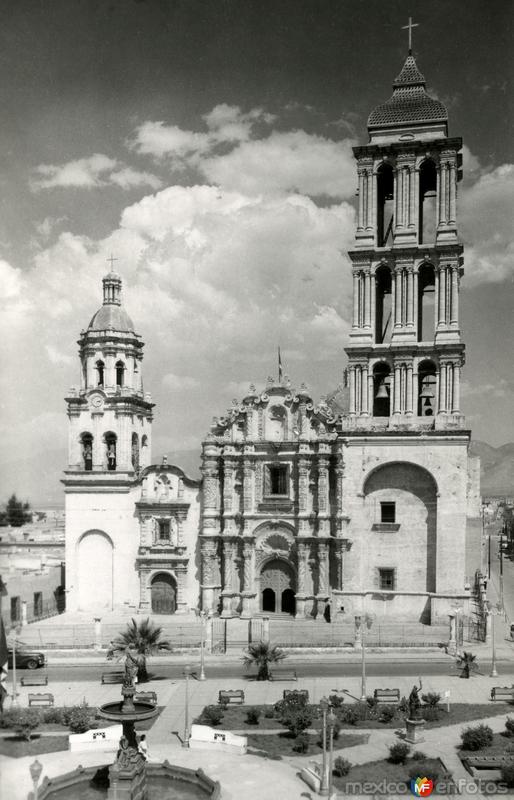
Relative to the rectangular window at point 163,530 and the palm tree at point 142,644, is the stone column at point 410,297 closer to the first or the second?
the rectangular window at point 163,530

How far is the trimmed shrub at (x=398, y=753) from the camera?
1066 inches

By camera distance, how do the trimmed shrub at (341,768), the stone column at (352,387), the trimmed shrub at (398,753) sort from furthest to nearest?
the stone column at (352,387) → the trimmed shrub at (398,753) → the trimmed shrub at (341,768)

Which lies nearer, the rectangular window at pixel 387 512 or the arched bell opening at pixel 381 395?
the rectangular window at pixel 387 512

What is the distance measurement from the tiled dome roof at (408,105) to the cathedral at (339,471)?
10 centimetres

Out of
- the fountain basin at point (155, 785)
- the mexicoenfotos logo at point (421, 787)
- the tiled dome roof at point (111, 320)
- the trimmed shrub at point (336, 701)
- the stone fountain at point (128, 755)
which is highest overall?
the tiled dome roof at point (111, 320)

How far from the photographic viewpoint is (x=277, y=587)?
5419 centimetres

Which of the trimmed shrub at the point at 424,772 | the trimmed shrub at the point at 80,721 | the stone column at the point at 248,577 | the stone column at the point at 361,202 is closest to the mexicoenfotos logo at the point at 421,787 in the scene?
the trimmed shrub at the point at 424,772

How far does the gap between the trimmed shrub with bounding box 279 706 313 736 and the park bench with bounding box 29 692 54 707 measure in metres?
9.65

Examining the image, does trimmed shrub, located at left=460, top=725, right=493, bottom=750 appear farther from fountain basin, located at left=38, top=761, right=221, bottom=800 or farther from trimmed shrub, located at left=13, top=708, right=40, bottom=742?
trimmed shrub, located at left=13, top=708, right=40, bottom=742

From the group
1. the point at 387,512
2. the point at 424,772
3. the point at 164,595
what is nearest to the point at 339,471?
the point at 387,512

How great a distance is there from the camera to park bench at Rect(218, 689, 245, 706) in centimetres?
3381

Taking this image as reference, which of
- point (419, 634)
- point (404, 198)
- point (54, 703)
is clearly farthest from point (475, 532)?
point (54, 703)

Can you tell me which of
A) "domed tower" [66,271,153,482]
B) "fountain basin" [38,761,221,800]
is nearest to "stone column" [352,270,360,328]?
"domed tower" [66,271,153,482]

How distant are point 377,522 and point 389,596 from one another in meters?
4.60
